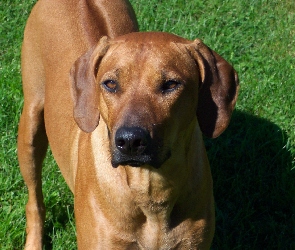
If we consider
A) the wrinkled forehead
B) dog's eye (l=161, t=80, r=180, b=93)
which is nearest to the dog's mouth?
dog's eye (l=161, t=80, r=180, b=93)

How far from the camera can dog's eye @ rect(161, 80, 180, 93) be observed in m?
3.42

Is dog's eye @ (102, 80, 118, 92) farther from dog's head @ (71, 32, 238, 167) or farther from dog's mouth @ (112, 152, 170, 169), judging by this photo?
dog's mouth @ (112, 152, 170, 169)

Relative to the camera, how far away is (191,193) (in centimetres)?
379

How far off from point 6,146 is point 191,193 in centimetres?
231

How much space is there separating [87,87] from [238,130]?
2404mm

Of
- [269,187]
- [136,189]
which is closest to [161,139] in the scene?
[136,189]

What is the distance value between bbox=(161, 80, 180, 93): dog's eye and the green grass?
1.89 metres

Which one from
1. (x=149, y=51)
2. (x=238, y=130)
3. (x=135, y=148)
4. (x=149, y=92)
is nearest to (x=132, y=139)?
(x=135, y=148)

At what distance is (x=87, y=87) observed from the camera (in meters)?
3.79

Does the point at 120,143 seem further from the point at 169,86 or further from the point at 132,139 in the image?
the point at 169,86

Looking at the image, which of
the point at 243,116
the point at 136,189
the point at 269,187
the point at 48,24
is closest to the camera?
the point at 136,189

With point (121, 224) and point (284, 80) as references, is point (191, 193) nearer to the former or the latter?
point (121, 224)

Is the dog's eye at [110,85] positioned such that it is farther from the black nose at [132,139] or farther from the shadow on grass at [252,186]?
the shadow on grass at [252,186]

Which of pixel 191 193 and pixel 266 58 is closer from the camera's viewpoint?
pixel 191 193
